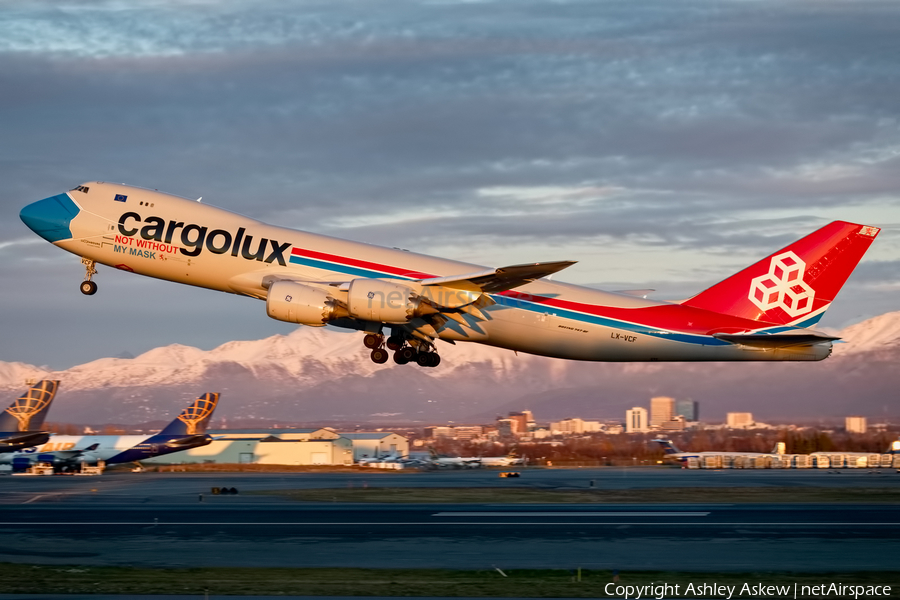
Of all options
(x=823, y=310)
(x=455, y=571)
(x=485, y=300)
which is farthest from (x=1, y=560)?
(x=823, y=310)

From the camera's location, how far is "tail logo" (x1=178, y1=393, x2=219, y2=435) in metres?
85.0

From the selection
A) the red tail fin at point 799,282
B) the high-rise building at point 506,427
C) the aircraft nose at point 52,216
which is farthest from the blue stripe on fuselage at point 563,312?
the high-rise building at point 506,427

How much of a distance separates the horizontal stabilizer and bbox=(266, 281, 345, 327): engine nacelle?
641 inches

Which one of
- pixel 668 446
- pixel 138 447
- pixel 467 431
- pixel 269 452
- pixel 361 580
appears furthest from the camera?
pixel 467 431

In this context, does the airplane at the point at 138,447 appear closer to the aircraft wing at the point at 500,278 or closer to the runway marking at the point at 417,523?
the runway marking at the point at 417,523

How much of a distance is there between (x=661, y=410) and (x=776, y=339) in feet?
159

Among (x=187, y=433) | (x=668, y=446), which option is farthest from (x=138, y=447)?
(x=668, y=446)

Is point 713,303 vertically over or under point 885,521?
over

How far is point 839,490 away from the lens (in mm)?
51094

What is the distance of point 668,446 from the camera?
95.6m

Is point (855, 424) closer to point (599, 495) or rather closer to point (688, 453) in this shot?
point (688, 453)

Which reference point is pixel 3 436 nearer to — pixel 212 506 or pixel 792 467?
pixel 212 506

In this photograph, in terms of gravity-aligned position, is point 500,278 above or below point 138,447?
above

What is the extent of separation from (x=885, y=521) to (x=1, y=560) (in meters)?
29.8
